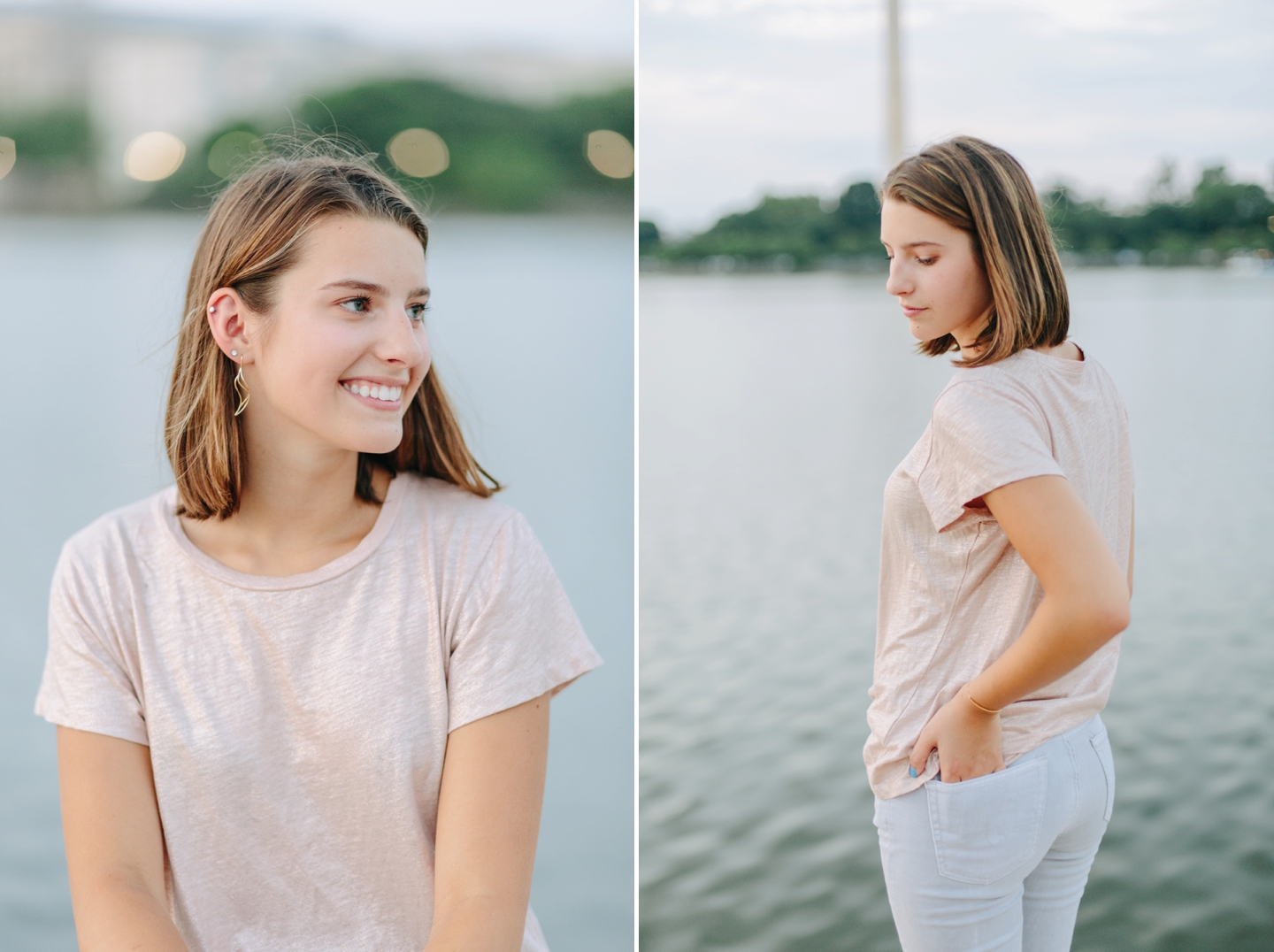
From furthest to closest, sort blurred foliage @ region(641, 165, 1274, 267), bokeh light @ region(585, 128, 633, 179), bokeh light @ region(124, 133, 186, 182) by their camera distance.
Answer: bokeh light @ region(124, 133, 186, 182)
bokeh light @ region(585, 128, 633, 179)
blurred foliage @ region(641, 165, 1274, 267)

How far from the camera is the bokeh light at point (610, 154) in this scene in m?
12.4

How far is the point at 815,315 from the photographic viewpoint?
48.3 ft

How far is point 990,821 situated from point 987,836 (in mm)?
13

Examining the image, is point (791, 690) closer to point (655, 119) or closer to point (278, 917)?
point (278, 917)

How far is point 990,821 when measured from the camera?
97cm

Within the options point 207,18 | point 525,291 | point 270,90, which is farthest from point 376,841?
point 270,90

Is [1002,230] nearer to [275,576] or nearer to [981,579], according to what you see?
[981,579]

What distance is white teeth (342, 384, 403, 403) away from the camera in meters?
1.03

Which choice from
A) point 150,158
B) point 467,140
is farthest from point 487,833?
point 150,158

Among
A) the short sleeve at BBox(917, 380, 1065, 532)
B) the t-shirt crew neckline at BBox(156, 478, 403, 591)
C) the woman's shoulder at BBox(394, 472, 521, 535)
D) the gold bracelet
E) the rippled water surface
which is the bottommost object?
the rippled water surface

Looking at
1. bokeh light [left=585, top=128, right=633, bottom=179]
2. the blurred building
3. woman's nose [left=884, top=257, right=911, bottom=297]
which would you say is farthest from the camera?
the blurred building

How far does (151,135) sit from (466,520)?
53.6 ft

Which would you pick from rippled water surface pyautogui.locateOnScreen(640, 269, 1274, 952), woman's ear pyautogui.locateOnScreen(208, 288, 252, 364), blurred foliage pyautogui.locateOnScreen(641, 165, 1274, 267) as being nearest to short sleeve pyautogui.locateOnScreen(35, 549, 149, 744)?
woman's ear pyautogui.locateOnScreen(208, 288, 252, 364)

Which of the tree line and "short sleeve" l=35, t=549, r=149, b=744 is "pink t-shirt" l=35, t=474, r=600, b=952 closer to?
"short sleeve" l=35, t=549, r=149, b=744
